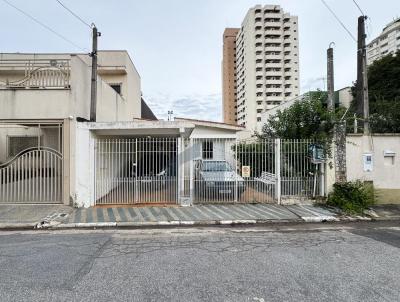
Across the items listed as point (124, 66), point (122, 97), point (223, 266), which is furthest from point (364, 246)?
point (124, 66)

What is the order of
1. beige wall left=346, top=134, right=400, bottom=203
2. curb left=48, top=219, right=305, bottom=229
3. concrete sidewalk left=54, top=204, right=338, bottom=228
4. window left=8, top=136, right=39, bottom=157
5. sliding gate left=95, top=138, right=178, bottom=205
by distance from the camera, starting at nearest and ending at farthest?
→ curb left=48, top=219, right=305, bottom=229 → concrete sidewalk left=54, top=204, right=338, bottom=228 → sliding gate left=95, top=138, right=178, bottom=205 → beige wall left=346, top=134, right=400, bottom=203 → window left=8, top=136, right=39, bottom=157

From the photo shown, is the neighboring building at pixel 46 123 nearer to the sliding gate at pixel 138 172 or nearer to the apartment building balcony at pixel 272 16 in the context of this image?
the sliding gate at pixel 138 172

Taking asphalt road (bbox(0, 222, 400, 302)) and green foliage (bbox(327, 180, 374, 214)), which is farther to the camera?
green foliage (bbox(327, 180, 374, 214))

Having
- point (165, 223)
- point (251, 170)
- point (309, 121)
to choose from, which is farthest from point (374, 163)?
point (165, 223)

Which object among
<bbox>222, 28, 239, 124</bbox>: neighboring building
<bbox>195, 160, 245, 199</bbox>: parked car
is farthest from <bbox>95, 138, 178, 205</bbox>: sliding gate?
<bbox>222, 28, 239, 124</bbox>: neighboring building

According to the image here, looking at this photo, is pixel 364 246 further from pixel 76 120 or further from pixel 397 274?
pixel 76 120

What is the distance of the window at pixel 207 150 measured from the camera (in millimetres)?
9594

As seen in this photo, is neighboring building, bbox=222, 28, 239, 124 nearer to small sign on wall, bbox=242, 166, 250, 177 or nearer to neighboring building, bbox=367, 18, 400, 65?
neighboring building, bbox=367, 18, 400, 65

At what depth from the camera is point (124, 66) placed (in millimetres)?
16375

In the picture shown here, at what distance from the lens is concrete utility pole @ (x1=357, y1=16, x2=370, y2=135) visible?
9.62 metres

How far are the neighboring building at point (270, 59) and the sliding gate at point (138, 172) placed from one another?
6404 centimetres

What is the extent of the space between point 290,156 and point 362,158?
247cm

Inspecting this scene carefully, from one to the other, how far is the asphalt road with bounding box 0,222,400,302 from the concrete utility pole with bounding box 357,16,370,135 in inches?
181

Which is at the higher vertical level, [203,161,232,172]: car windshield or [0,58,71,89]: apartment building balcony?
[0,58,71,89]: apartment building balcony
